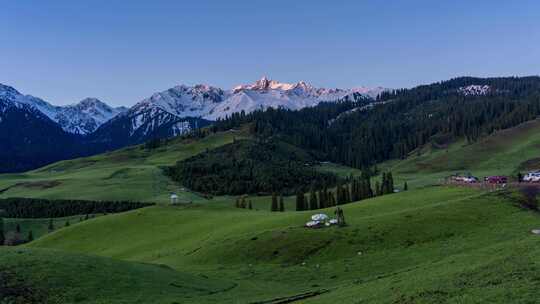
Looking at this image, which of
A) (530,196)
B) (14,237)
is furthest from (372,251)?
(14,237)

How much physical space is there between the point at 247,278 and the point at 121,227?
69888mm

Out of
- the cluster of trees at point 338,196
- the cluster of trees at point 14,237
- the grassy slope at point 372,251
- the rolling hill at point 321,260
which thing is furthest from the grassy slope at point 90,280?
the cluster of trees at point 14,237

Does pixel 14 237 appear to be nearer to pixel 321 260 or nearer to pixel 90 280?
pixel 321 260

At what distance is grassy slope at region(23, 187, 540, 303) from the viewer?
33969 millimetres

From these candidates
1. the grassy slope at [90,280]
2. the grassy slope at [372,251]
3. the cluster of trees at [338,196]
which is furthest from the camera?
the cluster of trees at [338,196]

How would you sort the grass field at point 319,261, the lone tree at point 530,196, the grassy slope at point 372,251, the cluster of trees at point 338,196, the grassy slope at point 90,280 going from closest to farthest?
A: the grassy slope at point 372,251 < the grass field at point 319,261 < the grassy slope at point 90,280 < the lone tree at point 530,196 < the cluster of trees at point 338,196

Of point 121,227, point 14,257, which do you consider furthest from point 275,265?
point 121,227

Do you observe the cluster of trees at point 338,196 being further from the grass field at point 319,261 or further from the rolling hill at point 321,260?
the rolling hill at point 321,260

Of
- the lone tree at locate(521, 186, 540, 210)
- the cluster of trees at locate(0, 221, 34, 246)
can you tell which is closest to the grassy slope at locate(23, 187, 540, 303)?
the lone tree at locate(521, 186, 540, 210)

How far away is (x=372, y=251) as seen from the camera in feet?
209

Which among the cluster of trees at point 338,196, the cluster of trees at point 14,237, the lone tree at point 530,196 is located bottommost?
the cluster of trees at point 14,237

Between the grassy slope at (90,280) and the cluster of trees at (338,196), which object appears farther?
the cluster of trees at (338,196)

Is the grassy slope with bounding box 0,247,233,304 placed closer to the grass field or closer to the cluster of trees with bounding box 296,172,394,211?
the grass field

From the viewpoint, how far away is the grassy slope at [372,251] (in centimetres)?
3397
